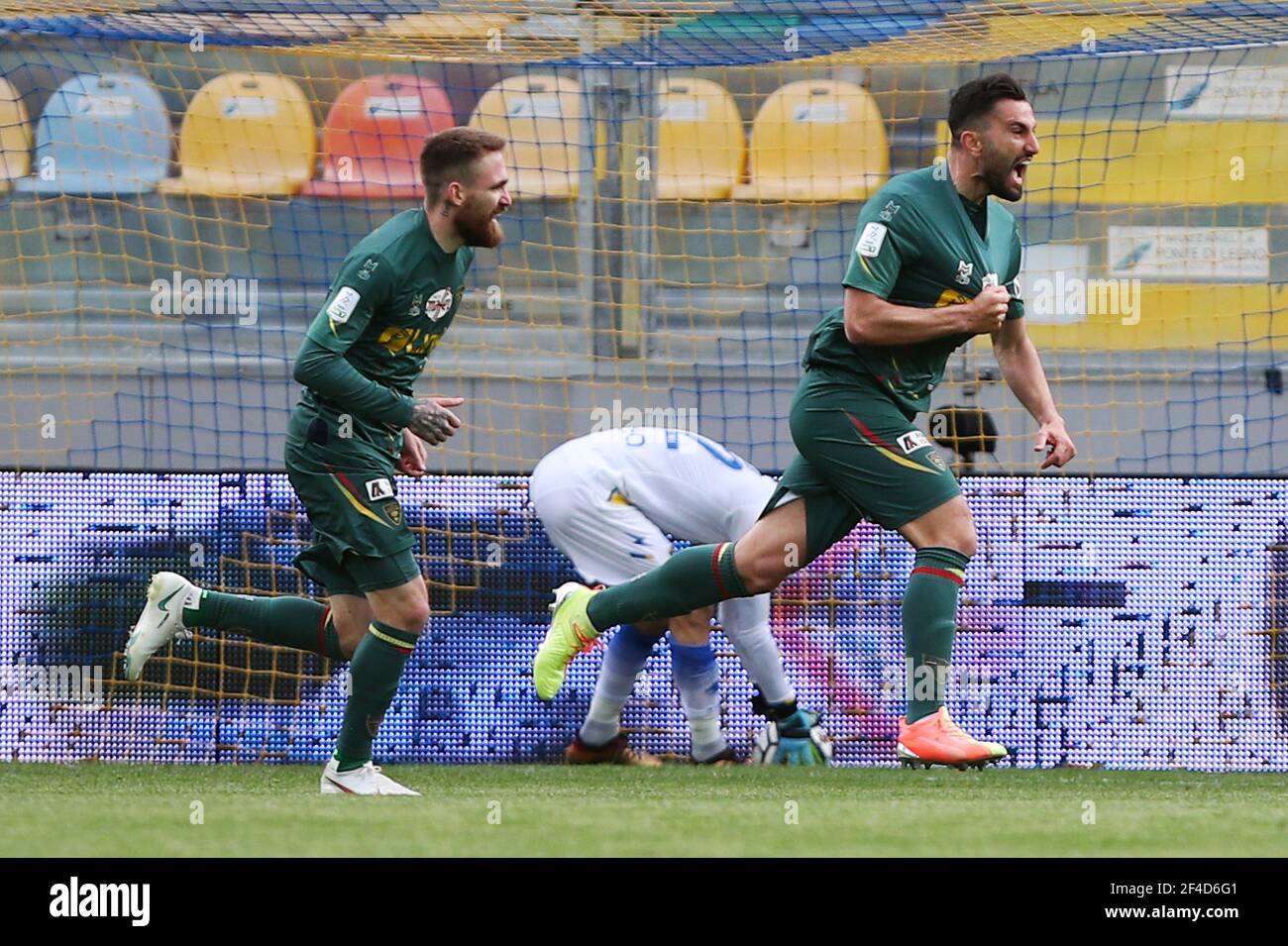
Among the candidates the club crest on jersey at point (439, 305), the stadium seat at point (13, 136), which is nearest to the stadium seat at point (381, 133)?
the stadium seat at point (13, 136)

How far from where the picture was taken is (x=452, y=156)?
551 centimetres

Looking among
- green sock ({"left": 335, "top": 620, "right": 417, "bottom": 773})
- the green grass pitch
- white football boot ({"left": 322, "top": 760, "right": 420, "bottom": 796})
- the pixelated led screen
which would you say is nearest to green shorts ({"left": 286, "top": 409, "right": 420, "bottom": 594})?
green sock ({"left": 335, "top": 620, "right": 417, "bottom": 773})

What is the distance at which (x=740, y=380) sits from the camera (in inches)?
329

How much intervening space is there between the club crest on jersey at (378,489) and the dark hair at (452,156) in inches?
30.5

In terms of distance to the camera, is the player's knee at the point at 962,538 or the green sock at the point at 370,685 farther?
the green sock at the point at 370,685

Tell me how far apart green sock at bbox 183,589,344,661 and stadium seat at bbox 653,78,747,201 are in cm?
317

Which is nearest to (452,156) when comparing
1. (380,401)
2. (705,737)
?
(380,401)

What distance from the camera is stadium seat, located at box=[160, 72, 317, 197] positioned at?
880cm

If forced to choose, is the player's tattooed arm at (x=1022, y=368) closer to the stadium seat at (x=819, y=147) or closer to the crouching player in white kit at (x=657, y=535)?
the crouching player in white kit at (x=657, y=535)

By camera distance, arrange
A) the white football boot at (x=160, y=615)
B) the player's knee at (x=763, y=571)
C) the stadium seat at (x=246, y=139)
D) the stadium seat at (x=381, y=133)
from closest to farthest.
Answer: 1. the player's knee at (x=763, y=571)
2. the white football boot at (x=160, y=615)
3. the stadium seat at (x=246, y=139)
4. the stadium seat at (x=381, y=133)

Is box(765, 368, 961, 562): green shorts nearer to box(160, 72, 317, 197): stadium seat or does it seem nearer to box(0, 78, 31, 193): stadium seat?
box(160, 72, 317, 197): stadium seat

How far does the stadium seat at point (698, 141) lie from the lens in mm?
8805

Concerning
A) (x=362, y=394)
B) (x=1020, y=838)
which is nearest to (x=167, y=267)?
(x=362, y=394)
